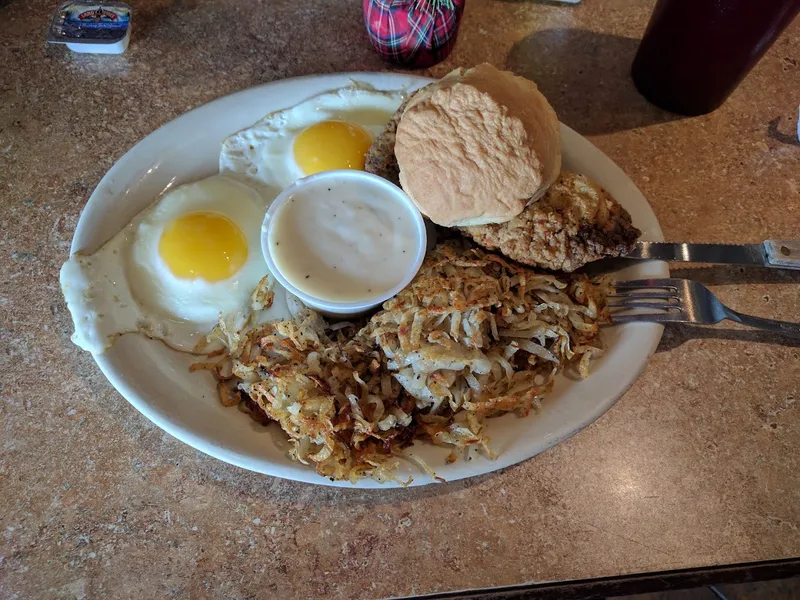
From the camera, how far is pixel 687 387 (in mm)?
1974

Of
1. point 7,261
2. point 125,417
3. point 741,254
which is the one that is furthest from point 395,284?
point 7,261

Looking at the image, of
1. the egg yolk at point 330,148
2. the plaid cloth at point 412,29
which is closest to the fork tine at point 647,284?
the egg yolk at point 330,148

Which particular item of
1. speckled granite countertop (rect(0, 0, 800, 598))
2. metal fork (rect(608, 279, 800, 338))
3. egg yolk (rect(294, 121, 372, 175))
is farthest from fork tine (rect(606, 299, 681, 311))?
egg yolk (rect(294, 121, 372, 175))

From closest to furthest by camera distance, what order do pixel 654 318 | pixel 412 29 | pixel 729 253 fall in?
pixel 654 318 < pixel 729 253 < pixel 412 29

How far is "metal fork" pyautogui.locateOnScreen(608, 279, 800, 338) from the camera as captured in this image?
1824 mm

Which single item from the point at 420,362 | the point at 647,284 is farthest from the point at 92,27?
the point at 647,284

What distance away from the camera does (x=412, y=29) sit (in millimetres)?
2268

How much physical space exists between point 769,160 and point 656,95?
0.54 m

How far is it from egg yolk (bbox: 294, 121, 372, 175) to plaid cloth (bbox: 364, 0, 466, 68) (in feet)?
1.80

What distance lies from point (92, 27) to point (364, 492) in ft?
7.30

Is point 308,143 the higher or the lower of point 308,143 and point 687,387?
the higher

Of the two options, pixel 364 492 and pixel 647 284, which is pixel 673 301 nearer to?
pixel 647 284

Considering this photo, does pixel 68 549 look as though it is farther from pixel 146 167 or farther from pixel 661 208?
pixel 661 208

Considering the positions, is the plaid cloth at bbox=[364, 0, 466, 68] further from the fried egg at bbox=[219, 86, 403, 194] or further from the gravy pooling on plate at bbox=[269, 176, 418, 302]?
the gravy pooling on plate at bbox=[269, 176, 418, 302]
